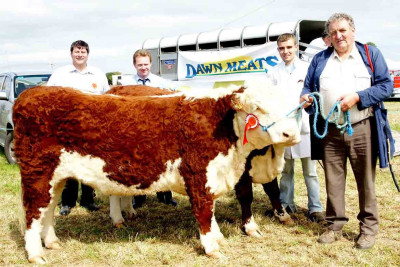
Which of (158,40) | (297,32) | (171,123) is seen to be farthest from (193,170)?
(158,40)

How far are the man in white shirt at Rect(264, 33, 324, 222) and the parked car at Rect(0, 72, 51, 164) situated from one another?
5.44 meters

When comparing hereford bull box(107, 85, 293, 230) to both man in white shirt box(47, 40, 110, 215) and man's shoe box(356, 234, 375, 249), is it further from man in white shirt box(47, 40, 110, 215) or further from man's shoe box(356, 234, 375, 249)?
man's shoe box(356, 234, 375, 249)

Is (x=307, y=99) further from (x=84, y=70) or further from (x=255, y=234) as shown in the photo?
(x=84, y=70)

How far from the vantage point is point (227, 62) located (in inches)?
542

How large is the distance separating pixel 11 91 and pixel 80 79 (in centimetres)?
403

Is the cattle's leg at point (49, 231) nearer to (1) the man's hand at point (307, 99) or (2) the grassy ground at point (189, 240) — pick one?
(2) the grassy ground at point (189, 240)

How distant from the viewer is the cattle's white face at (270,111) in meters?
3.48

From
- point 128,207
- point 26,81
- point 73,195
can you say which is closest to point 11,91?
point 26,81

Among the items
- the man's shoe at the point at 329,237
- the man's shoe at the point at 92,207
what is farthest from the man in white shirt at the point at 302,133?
the man's shoe at the point at 92,207

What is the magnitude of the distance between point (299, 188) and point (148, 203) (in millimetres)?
2373

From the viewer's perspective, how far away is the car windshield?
8266 millimetres

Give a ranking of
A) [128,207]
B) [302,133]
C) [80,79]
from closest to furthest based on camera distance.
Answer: [302,133] → [80,79] → [128,207]

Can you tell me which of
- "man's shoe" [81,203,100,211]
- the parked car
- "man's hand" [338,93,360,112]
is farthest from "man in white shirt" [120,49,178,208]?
the parked car

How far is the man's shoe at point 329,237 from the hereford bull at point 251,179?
2.06 ft
